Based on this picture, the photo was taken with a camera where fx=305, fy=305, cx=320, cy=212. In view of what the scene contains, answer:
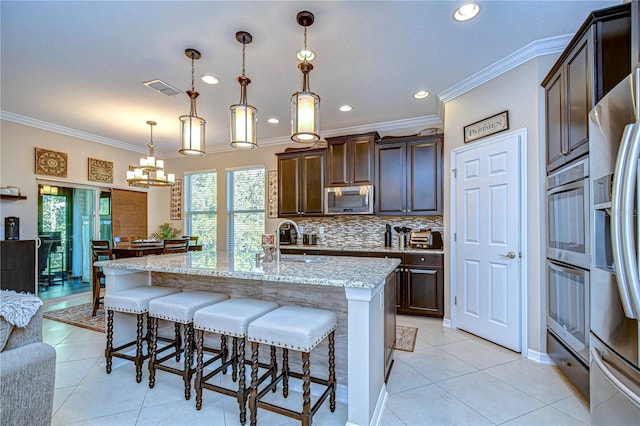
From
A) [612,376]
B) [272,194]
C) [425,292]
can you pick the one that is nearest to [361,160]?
A: [272,194]

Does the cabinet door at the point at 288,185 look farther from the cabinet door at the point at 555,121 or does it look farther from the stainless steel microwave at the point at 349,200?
the cabinet door at the point at 555,121

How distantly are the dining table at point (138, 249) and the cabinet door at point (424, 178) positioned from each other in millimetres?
3464

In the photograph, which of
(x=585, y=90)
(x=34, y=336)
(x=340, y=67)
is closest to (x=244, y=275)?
(x=34, y=336)

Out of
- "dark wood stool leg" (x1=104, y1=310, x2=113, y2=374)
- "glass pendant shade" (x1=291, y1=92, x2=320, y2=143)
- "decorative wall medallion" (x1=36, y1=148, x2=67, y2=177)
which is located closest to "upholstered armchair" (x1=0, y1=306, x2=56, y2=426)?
"dark wood stool leg" (x1=104, y1=310, x2=113, y2=374)

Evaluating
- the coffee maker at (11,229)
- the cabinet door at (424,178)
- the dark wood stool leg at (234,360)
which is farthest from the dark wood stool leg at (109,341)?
the cabinet door at (424,178)

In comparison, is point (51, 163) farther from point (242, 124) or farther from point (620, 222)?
point (620, 222)

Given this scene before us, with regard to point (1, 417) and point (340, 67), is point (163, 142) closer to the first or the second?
point (340, 67)

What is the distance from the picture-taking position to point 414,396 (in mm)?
2119

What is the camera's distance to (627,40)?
181 cm

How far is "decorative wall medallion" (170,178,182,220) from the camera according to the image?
21.1 feet

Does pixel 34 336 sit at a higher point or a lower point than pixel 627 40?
lower

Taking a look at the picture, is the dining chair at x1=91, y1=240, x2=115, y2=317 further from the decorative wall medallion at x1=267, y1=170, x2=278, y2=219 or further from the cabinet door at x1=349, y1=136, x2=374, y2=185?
the cabinet door at x1=349, y1=136, x2=374, y2=185

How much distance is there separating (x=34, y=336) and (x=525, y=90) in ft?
12.7

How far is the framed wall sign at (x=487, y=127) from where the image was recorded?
2959 mm
